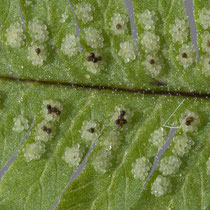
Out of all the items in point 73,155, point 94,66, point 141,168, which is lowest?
point 73,155

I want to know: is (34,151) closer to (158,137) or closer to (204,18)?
(158,137)

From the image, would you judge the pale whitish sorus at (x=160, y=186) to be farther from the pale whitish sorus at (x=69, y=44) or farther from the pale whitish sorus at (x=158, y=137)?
the pale whitish sorus at (x=69, y=44)

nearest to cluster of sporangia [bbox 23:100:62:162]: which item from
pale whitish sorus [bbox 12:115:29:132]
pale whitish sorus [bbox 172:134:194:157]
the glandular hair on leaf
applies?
pale whitish sorus [bbox 12:115:29:132]

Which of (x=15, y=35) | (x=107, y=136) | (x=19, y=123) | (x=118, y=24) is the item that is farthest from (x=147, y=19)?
(x=19, y=123)

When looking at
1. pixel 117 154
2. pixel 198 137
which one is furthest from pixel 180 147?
pixel 117 154

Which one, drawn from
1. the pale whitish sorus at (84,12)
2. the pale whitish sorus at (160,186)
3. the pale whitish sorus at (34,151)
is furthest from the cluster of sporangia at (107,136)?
the pale whitish sorus at (84,12)

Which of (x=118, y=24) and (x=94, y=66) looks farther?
(x=94, y=66)

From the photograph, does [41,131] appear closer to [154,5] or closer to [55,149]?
[55,149]
